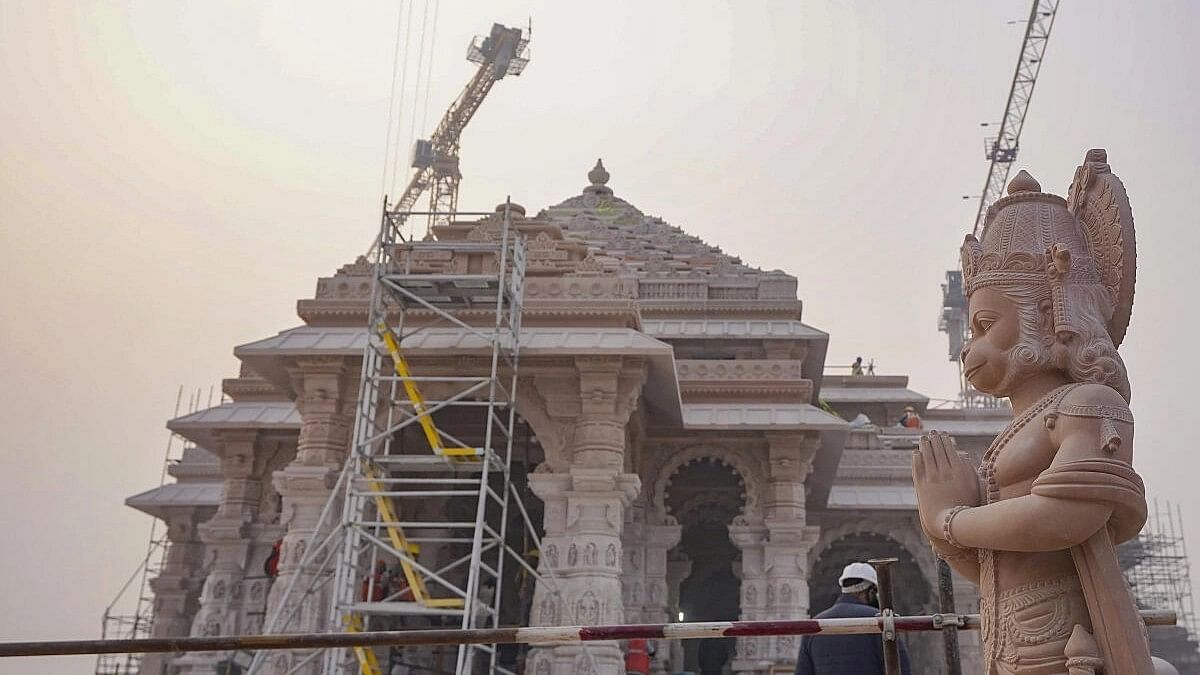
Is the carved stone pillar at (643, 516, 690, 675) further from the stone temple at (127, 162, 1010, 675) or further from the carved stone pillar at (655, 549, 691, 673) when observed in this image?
the carved stone pillar at (655, 549, 691, 673)

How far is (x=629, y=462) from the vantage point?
44.7 ft

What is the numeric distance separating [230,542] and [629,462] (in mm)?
6363

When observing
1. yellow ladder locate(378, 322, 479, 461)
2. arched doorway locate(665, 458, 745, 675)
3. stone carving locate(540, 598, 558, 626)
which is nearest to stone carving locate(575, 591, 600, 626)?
stone carving locate(540, 598, 558, 626)

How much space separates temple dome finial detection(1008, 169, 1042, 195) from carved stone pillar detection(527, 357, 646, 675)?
8.03m

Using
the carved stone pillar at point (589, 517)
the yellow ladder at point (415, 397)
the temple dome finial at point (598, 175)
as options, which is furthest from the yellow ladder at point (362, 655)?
the temple dome finial at point (598, 175)

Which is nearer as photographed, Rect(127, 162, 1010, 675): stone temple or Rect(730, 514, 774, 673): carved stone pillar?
Rect(127, 162, 1010, 675): stone temple

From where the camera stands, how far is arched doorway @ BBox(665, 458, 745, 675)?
16.8 m

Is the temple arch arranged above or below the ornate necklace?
above

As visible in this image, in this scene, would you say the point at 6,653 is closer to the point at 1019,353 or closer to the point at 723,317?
the point at 1019,353

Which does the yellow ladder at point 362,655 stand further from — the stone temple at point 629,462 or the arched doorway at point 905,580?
the arched doorway at point 905,580

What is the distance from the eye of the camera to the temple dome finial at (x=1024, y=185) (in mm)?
3605

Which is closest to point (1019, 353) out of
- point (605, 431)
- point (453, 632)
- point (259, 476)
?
point (453, 632)

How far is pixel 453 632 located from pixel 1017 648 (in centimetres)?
171

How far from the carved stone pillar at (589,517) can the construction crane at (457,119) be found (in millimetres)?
44641
